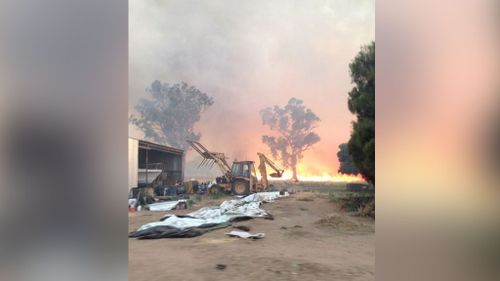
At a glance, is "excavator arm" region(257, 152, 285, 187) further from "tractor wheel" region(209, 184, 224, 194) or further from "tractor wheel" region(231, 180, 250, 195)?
"tractor wheel" region(209, 184, 224, 194)

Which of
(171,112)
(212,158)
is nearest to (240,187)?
(212,158)

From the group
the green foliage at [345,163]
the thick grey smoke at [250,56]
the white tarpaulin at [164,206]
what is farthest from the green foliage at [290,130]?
the white tarpaulin at [164,206]

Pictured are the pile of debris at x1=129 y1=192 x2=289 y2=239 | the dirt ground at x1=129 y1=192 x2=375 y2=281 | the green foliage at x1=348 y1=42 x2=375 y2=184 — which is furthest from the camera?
the green foliage at x1=348 y1=42 x2=375 y2=184

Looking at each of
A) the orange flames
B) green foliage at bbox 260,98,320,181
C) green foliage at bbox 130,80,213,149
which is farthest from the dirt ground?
green foliage at bbox 130,80,213,149

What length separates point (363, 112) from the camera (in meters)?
4.02

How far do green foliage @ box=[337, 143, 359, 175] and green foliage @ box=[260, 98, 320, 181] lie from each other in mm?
318

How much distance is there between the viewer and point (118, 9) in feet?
4.56

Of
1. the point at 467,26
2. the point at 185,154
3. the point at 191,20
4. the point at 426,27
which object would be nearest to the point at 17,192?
the point at 426,27

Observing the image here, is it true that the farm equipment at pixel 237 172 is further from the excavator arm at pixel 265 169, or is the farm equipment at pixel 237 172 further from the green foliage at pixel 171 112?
the green foliage at pixel 171 112

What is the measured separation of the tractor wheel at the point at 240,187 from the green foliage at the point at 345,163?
1.15 meters

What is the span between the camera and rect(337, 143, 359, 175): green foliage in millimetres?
4000

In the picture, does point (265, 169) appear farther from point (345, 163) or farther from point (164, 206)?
point (164, 206)

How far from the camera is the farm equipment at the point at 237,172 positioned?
399 centimetres

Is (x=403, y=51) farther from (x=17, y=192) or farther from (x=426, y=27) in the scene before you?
(x=17, y=192)
